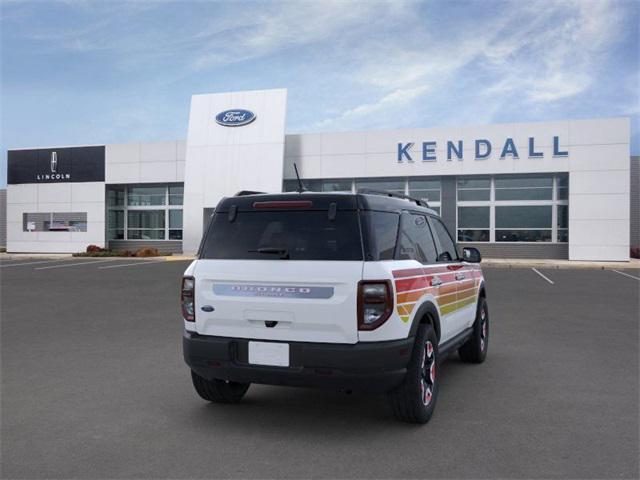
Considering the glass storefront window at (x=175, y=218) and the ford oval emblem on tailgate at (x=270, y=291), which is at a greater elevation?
the glass storefront window at (x=175, y=218)

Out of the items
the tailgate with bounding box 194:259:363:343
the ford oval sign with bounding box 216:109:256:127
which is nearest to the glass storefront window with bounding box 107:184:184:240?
the ford oval sign with bounding box 216:109:256:127

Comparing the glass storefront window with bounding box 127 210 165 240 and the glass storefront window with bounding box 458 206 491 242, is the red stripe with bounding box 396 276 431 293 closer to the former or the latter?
the glass storefront window with bounding box 458 206 491 242

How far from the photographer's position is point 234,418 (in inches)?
191

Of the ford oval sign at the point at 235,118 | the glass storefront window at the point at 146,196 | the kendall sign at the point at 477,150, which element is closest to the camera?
the kendall sign at the point at 477,150

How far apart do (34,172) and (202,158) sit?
475 inches

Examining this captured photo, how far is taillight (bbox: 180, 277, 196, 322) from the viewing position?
4.68m

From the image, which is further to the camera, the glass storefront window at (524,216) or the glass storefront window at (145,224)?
the glass storefront window at (145,224)

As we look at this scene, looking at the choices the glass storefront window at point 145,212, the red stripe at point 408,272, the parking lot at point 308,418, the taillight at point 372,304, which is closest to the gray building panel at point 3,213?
the glass storefront window at point 145,212

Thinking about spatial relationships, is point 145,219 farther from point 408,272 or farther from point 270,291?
point 408,272

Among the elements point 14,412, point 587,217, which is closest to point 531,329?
point 14,412

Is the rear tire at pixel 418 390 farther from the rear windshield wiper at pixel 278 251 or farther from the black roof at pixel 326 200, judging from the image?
the rear windshield wiper at pixel 278 251

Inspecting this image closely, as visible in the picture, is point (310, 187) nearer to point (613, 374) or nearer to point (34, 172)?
point (34, 172)

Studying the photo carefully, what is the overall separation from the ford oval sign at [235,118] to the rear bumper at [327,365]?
2713 centimetres

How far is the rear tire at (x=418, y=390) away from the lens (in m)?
4.51
